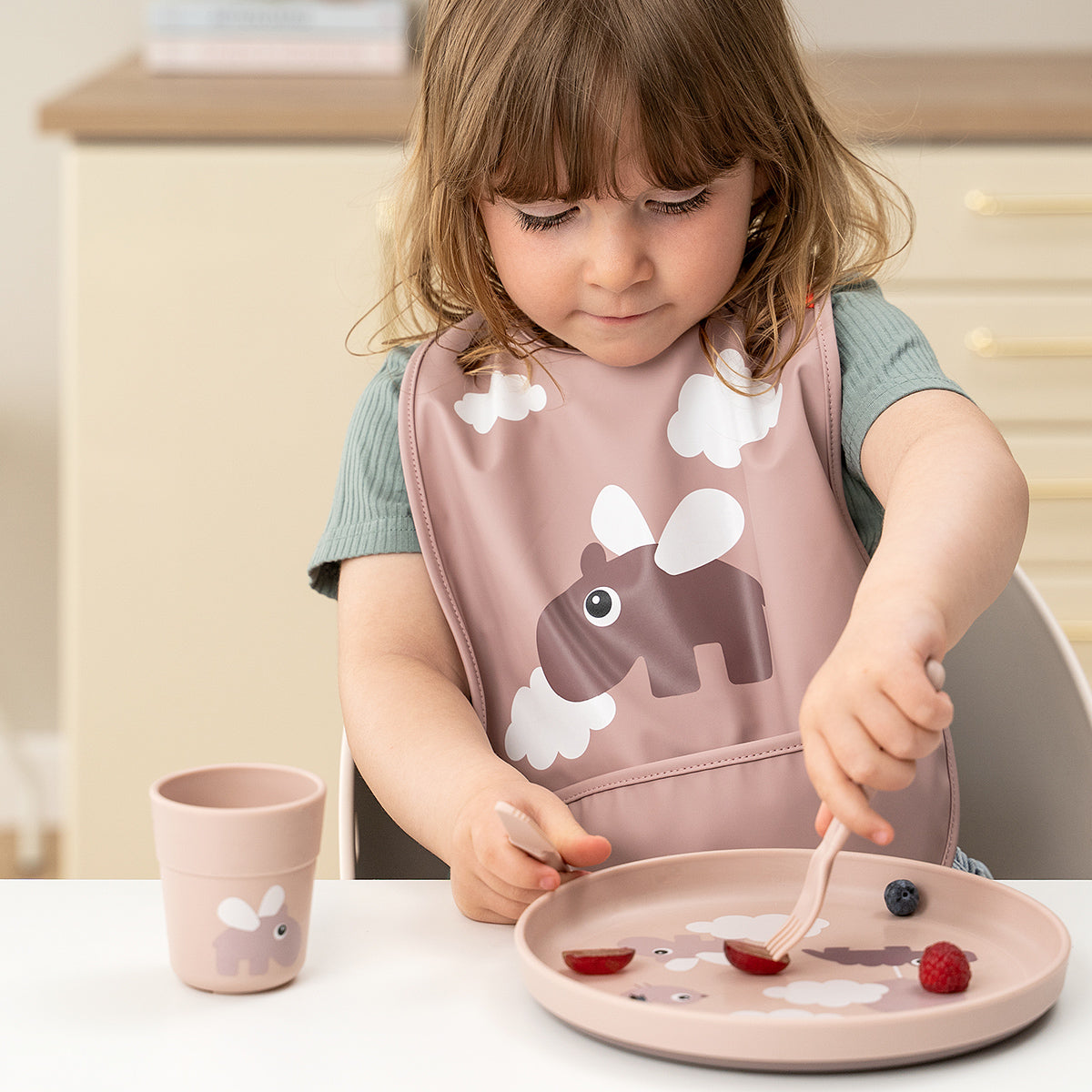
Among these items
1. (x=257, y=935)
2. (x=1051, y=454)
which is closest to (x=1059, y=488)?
(x=1051, y=454)

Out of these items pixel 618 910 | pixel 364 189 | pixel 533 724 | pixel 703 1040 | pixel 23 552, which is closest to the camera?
pixel 703 1040

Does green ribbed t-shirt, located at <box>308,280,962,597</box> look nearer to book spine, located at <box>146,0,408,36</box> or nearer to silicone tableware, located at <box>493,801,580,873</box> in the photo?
silicone tableware, located at <box>493,801,580,873</box>

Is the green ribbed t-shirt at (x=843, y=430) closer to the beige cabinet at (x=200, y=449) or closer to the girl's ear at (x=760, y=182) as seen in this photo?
the girl's ear at (x=760, y=182)

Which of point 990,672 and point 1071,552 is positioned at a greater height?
point 990,672

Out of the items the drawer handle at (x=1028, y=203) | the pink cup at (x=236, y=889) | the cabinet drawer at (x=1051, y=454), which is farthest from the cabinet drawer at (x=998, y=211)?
the pink cup at (x=236, y=889)

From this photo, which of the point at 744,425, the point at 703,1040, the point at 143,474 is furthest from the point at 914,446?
the point at 143,474

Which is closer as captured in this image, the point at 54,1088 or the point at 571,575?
the point at 54,1088

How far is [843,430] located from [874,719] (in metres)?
0.37

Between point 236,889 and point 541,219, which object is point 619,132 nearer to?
point 541,219

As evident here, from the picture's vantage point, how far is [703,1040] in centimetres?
46

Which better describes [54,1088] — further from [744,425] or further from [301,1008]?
[744,425]

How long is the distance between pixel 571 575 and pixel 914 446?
0.79 ft

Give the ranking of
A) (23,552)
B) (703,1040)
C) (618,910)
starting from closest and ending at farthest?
1. (703,1040)
2. (618,910)
3. (23,552)

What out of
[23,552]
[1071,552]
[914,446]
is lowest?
[23,552]
